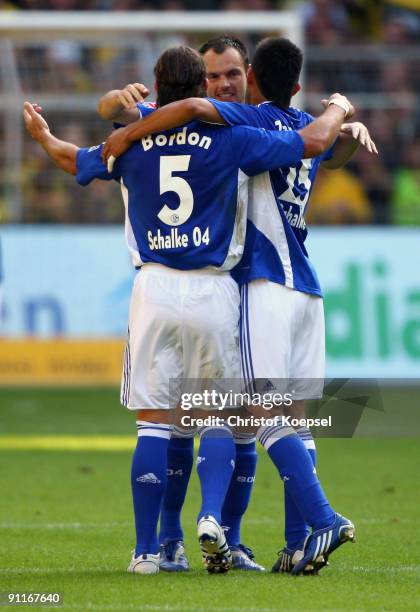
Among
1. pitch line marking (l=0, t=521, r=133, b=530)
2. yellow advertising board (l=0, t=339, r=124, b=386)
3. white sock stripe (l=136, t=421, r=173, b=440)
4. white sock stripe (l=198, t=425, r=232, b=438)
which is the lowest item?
yellow advertising board (l=0, t=339, r=124, b=386)

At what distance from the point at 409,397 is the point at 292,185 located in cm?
976

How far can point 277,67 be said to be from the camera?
6.03 meters

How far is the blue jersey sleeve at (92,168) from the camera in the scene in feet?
19.9

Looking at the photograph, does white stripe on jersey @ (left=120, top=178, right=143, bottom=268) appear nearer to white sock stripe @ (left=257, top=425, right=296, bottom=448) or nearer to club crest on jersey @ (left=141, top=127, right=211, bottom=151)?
club crest on jersey @ (left=141, top=127, right=211, bottom=151)

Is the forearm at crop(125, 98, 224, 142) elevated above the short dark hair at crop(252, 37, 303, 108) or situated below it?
below

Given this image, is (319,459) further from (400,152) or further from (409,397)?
(400,152)

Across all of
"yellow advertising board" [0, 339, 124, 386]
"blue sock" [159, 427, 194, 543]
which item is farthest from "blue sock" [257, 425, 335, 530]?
"yellow advertising board" [0, 339, 124, 386]

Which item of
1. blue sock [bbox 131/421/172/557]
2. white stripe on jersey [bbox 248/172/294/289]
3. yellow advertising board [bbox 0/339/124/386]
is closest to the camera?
blue sock [bbox 131/421/172/557]

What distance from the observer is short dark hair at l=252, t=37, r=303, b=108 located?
6004 millimetres

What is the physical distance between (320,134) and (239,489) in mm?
1723

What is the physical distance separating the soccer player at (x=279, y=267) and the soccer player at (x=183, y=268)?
10cm

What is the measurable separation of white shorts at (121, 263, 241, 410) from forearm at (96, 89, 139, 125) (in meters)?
0.70

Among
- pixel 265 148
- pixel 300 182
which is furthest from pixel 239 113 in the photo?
pixel 300 182

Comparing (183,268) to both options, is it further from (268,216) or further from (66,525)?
(66,525)
